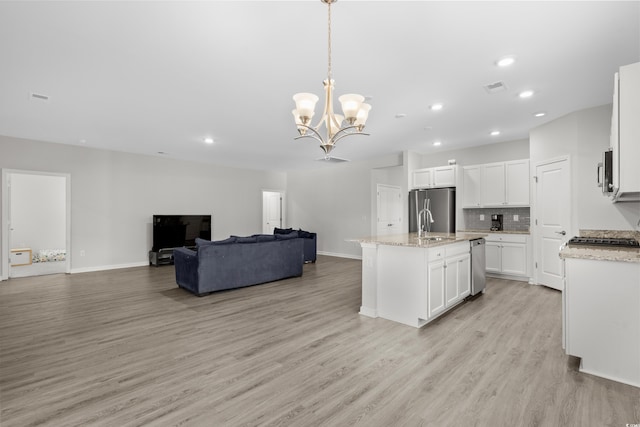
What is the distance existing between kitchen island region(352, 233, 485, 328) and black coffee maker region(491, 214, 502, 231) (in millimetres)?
2441

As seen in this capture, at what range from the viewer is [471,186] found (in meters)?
6.19

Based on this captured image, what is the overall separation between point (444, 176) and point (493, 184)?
3.09 ft

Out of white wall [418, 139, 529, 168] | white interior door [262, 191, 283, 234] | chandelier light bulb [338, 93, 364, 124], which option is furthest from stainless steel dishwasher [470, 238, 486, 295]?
white interior door [262, 191, 283, 234]

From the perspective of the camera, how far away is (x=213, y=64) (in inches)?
117

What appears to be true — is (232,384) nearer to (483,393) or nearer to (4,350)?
(483,393)

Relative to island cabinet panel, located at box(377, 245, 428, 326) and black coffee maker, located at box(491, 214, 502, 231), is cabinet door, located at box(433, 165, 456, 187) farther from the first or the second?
island cabinet panel, located at box(377, 245, 428, 326)

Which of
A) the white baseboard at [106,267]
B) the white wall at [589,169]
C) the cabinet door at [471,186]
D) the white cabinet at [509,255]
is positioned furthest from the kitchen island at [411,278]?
the white baseboard at [106,267]

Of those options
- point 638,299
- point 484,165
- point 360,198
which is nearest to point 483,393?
point 638,299

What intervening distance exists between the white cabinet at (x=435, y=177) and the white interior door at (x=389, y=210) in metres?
1.32

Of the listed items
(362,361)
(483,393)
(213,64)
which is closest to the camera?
(483,393)

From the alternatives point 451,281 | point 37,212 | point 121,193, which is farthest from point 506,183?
point 37,212

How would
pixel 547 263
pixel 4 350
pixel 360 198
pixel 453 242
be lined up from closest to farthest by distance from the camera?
1. pixel 4 350
2. pixel 453 242
3. pixel 547 263
4. pixel 360 198

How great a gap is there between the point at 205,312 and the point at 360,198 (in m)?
5.36

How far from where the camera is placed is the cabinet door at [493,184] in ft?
18.9
